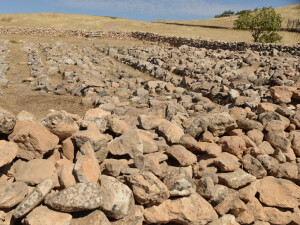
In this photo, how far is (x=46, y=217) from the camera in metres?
2.84

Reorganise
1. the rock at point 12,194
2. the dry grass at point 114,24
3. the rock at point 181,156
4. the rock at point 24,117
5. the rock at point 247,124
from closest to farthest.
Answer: the rock at point 12,194, the rock at point 181,156, the rock at point 24,117, the rock at point 247,124, the dry grass at point 114,24

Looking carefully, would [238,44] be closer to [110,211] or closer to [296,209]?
[296,209]

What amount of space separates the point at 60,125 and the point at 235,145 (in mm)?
2923

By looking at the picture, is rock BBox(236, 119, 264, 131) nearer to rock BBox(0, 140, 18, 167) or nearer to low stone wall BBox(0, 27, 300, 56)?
rock BBox(0, 140, 18, 167)

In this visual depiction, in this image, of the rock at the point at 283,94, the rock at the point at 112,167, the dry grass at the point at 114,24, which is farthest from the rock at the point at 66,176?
the dry grass at the point at 114,24

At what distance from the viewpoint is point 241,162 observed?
4.45 meters

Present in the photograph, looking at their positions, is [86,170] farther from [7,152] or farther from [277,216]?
[277,216]

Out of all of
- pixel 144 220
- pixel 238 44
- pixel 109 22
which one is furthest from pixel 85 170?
pixel 109 22

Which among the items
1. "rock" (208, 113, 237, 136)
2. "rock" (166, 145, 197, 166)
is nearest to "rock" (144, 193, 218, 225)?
"rock" (166, 145, 197, 166)

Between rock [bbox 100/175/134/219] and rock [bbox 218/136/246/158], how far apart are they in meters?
2.08

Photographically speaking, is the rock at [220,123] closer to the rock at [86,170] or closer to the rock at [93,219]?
the rock at [86,170]

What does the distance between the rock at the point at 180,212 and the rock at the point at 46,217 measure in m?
1.06

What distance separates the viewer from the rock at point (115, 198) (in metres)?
3.12

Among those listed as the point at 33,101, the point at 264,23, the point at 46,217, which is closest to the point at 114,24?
the point at 264,23
